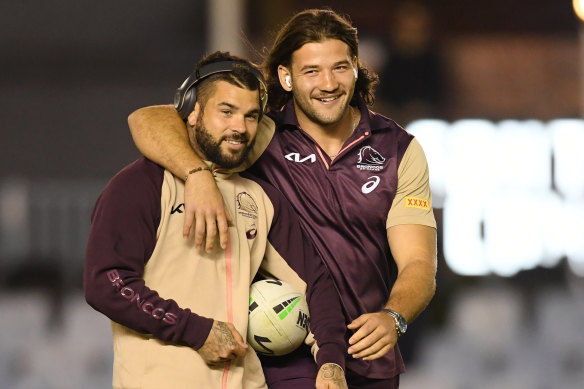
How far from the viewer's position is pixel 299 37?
12.1ft

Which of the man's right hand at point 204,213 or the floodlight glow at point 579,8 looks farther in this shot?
the floodlight glow at point 579,8

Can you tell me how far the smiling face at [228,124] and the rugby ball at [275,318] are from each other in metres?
0.38

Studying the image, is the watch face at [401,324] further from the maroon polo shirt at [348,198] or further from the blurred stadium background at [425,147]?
the blurred stadium background at [425,147]

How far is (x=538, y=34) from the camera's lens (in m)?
7.49

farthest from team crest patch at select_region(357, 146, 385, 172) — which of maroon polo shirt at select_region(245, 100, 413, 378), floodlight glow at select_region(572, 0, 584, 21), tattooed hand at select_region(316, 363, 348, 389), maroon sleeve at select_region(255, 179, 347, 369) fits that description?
floodlight glow at select_region(572, 0, 584, 21)

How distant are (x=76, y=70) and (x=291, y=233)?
179 inches

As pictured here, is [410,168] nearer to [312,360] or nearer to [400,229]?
[400,229]

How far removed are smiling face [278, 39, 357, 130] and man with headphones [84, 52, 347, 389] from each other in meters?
0.29

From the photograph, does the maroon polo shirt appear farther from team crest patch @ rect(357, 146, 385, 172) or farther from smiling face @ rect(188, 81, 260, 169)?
smiling face @ rect(188, 81, 260, 169)

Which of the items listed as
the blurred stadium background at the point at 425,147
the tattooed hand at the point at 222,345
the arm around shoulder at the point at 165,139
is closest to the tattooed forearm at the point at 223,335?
the tattooed hand at the point at 222,345

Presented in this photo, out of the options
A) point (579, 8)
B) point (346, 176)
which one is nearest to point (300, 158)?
point (346, 176)

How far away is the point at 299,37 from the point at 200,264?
0.89 m

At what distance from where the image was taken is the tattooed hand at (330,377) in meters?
3.19

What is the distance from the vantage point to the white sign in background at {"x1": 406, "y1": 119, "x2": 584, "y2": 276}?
6891 mm
